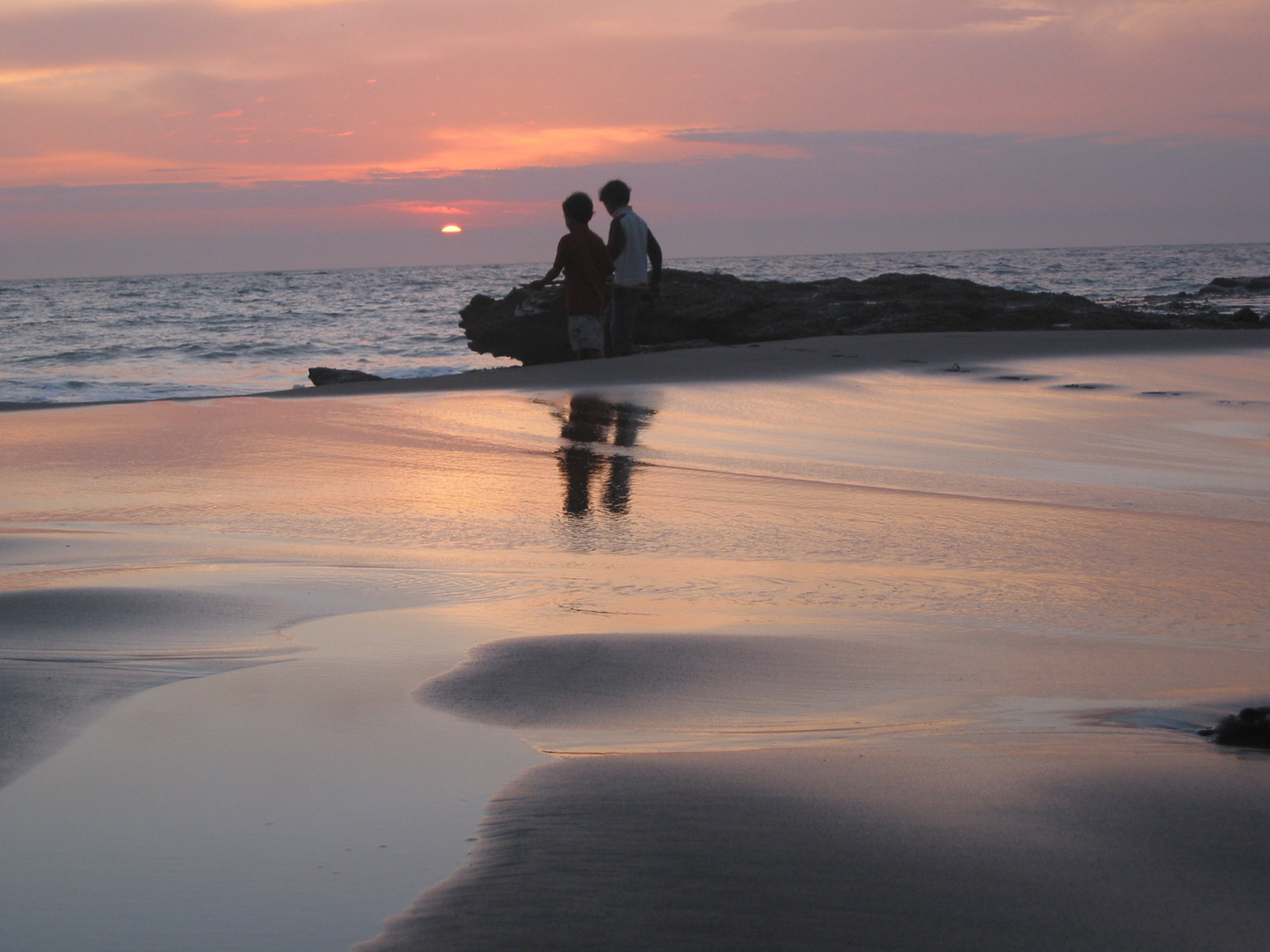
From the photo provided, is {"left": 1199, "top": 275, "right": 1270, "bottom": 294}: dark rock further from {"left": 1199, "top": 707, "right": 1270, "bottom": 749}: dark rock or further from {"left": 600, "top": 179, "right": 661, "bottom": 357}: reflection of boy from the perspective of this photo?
{"left": 1199, "top": 707, "right": 1270, "bottom": 749}: dark rock

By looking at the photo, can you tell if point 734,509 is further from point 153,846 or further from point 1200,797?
point 153,846

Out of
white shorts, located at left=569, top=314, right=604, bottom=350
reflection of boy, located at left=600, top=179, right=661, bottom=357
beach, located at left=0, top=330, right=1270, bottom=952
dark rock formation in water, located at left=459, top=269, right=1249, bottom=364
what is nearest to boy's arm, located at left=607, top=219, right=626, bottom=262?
reflection of boy, located at left=600, top=179, right=661, bottom=357

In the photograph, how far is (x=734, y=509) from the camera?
392cm

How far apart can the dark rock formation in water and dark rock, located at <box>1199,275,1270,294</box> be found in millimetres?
16945

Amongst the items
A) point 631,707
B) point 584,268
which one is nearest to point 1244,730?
point 631,707

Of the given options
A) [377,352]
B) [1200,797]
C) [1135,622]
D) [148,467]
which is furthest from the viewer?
[377,352]

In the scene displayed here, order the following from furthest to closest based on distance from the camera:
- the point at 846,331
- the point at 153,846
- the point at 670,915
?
the point at 846,331 → the point at 153,846 → the point at 670,915

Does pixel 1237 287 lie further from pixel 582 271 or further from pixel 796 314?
pixel 582 271

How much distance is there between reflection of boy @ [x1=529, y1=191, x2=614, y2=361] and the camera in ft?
29.7

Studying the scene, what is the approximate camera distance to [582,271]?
9211 millimetres

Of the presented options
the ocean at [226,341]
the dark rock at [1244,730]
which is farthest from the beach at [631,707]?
the ocean at [226,341]

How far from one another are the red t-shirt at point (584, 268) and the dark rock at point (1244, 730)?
24.8 ft

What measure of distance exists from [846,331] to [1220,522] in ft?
29.2

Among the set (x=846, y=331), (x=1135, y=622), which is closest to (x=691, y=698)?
(x=1135, y=622)
